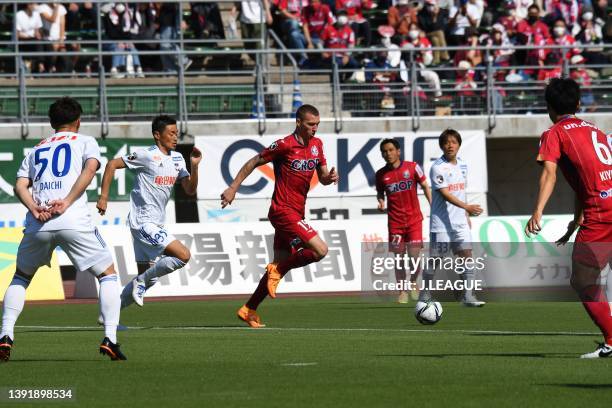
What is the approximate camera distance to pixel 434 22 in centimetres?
3192

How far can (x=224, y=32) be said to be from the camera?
30906 mm

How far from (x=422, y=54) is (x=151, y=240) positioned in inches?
661

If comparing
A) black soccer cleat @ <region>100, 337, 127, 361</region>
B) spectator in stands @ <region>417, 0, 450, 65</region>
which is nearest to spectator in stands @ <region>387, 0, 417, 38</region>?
spectator in stands @ <region>417, 0, 450, 65</region>

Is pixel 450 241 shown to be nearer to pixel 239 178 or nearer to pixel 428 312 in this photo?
Result: pixel 428 312

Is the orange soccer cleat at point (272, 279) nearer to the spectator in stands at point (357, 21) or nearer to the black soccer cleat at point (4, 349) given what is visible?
the black soccer cleat at point (4, 349)

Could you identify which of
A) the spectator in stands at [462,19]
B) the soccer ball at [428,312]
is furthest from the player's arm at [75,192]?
the spectator in stands at [462,19]

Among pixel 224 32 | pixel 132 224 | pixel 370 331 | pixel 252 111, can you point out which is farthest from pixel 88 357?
pixel 224 32

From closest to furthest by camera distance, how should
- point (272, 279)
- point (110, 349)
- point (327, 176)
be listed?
point (110, 349)
point (272, 279)
point (327, 176)

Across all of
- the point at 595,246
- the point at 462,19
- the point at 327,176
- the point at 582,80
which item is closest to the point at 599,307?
the point at 595,246

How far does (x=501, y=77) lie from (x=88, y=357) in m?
21.4

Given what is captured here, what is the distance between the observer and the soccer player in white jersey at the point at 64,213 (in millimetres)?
10141

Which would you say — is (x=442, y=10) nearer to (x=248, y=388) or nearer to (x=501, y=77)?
(x=501, y=77)

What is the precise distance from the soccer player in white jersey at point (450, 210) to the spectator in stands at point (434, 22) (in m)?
13.0

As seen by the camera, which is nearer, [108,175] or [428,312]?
[428,312]
